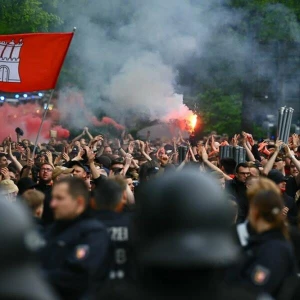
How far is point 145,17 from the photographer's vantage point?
23.4 meters

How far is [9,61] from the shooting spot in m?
13.9

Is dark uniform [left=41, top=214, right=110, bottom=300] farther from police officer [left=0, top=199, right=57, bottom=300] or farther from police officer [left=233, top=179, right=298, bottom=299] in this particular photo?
police officer [left=0, top=199, right=57, bottom=300]

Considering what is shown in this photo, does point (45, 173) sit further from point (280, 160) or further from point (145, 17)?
point (145, 17)

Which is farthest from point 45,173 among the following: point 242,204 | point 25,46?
point 25,46

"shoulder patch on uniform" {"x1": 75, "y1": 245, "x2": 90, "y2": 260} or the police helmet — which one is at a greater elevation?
the police helmet

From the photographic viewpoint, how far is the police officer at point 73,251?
4512mm

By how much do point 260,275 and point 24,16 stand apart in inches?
A: 783

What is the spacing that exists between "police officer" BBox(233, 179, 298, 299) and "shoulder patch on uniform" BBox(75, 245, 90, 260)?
0.76 meters

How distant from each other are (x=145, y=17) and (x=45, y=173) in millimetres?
13958

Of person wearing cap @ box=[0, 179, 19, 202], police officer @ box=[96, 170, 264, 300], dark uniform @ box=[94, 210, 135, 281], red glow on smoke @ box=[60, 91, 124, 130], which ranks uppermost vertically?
police officer @ box=[96, 170, 264, 300]

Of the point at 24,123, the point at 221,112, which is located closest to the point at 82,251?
the point at 24,123

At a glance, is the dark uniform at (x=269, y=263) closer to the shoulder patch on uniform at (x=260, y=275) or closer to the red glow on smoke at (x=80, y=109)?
the shoulder patch on uniform at (x=260, y=275)

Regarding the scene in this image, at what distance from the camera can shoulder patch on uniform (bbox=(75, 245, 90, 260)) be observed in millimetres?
4562

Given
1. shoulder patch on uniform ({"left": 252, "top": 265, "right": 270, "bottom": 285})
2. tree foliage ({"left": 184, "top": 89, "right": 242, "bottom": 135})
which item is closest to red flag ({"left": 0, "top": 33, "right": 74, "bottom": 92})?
shoulder patch on uniform ({"left": 252, "top": 265, "right": 270, "bottom": 285})
